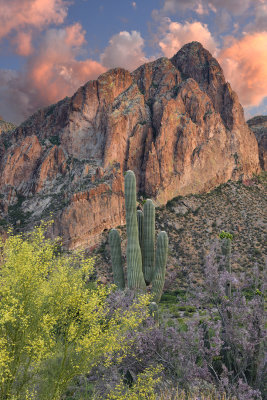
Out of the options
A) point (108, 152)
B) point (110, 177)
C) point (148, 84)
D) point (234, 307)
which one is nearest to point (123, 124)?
point (108, 152)

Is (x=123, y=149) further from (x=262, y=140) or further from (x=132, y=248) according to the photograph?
(x=132, y=248)

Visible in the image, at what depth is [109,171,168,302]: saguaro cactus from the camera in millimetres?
23094

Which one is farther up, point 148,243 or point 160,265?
point 148,243

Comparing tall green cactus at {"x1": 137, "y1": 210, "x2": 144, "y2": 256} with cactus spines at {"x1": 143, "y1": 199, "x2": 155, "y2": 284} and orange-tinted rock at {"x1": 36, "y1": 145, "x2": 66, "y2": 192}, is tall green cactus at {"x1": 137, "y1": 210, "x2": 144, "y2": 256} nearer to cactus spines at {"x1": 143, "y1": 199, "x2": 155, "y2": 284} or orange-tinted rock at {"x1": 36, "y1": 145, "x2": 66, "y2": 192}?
cactus spines at {"x1": 143, "y1": 199, "x2": 155, "y2": 284}

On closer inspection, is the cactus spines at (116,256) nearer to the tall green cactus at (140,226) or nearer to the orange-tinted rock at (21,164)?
the tall green cactus at (140,226)

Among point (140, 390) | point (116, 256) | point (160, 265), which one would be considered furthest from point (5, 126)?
point (140, 390)

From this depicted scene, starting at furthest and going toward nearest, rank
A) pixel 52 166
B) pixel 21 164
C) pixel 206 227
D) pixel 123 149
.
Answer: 1. pixel 21 164
2. pixel 52 166
3. pixel 123 149
4. pixel 206 227

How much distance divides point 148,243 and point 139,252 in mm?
1823

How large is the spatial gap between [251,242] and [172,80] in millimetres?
74350

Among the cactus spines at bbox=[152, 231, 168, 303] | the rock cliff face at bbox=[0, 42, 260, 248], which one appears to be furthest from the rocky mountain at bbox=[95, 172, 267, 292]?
the cactus spines at bbox=[152, 231, 168, 303]

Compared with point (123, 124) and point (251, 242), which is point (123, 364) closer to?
point (251, 242)

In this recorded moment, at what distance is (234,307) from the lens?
945cm

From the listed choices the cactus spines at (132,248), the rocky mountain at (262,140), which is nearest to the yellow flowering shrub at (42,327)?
the cactus spines at (132,248)

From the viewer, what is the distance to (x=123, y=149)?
91312 millimetres
